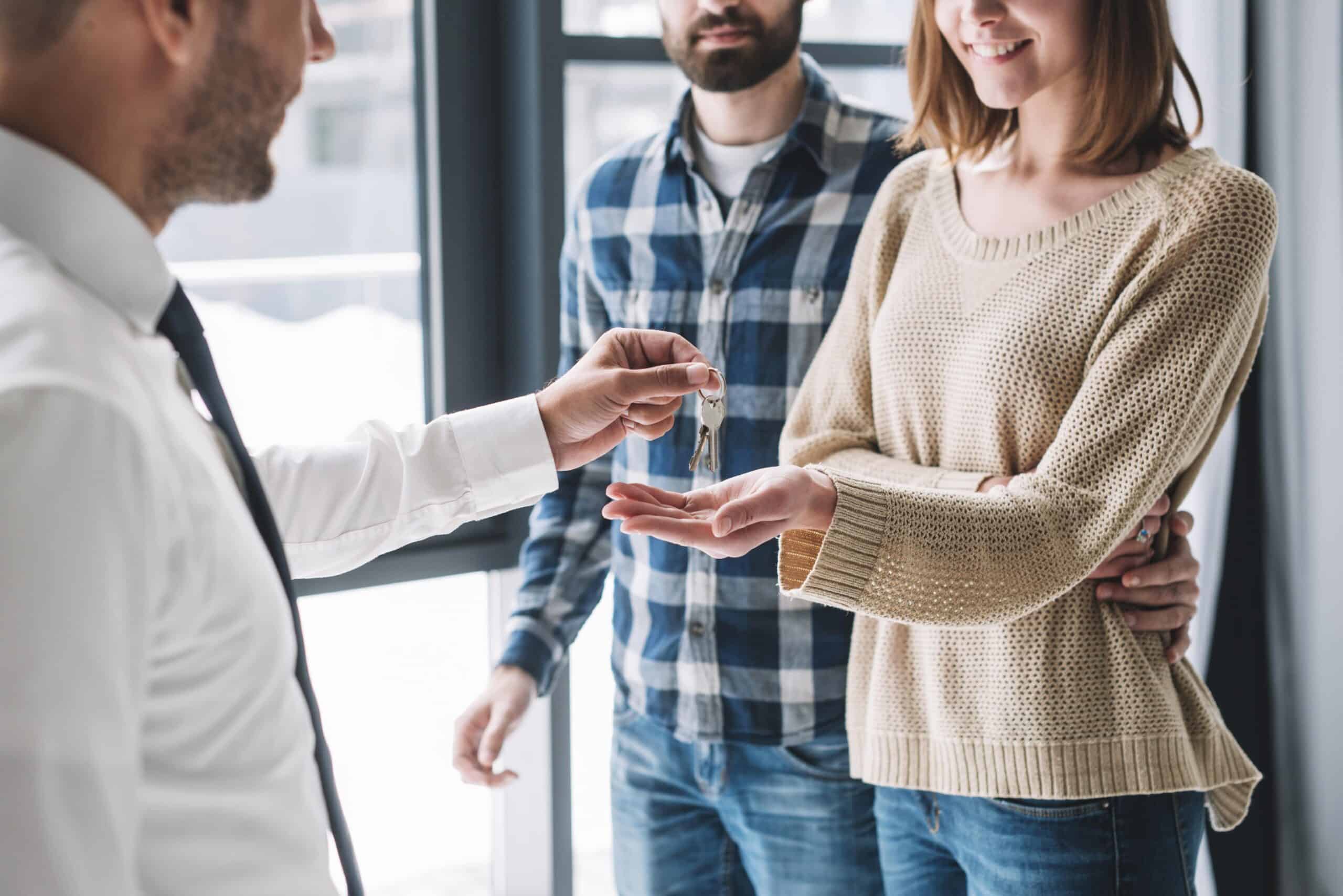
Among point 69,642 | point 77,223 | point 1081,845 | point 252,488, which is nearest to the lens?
point 69,642

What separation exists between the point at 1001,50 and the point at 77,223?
970 millimetres

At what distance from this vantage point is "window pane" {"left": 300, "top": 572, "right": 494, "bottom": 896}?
2486 millimetres

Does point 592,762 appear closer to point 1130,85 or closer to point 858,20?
point 858,20

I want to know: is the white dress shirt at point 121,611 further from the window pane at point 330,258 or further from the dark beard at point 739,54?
the window pane at point 330,258

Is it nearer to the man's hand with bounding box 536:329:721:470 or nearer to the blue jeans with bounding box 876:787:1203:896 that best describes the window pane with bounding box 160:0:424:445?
the man's hand with bounding box 536:329:721:470

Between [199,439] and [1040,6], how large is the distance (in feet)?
3.16

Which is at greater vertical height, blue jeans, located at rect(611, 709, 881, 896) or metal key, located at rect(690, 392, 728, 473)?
metal key, located at rect(690, 392, 728, 473)

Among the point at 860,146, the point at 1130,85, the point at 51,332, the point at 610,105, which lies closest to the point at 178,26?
the point at 51,332

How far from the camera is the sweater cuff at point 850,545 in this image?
1.17 meters

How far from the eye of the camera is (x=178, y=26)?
0.79 metres

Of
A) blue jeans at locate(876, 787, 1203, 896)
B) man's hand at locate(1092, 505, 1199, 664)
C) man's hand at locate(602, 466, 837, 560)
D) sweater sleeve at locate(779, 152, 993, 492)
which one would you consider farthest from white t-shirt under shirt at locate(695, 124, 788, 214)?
blue jeans at locate(876, 787, 1203, 896)

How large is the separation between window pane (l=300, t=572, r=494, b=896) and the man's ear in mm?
1709

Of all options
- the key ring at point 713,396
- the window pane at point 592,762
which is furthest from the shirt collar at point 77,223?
the window pane at point 592,762

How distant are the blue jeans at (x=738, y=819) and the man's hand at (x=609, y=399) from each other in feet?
1.60
